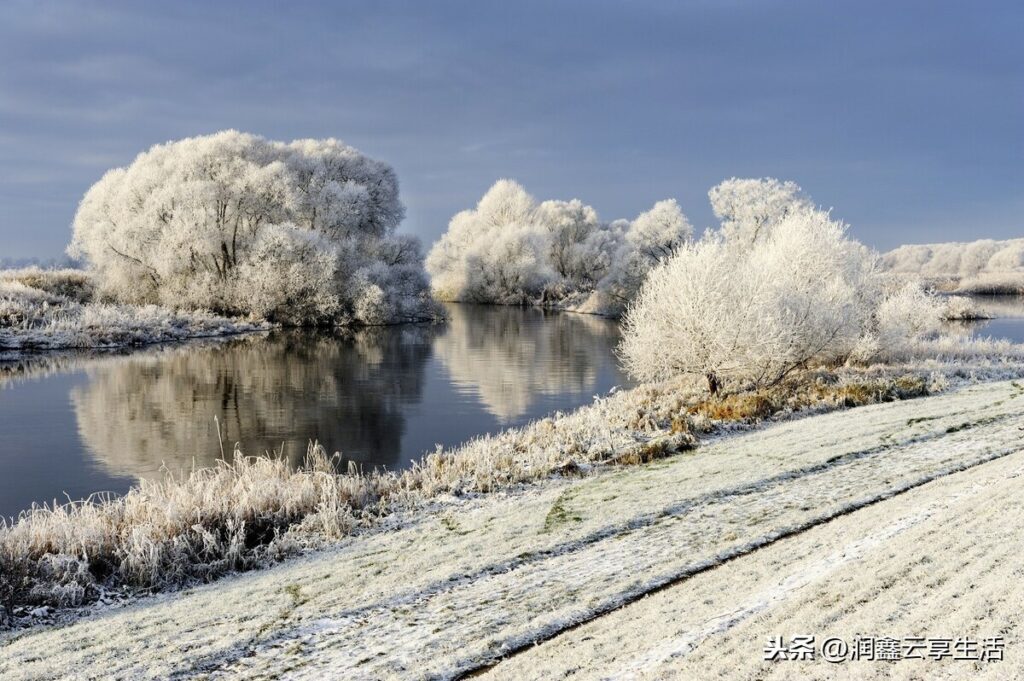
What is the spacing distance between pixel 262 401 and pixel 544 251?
6405 centimetres

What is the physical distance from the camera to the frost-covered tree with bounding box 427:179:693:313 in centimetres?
6656

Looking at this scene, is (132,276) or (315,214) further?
(315,214)

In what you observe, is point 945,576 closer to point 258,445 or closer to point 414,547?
point 414,547

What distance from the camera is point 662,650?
17.2 ft

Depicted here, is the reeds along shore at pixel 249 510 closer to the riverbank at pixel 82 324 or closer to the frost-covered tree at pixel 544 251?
the riverbank at pixel 82 324

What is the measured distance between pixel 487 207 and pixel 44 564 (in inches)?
3531

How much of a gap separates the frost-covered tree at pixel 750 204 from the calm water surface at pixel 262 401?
A: 60.9 ft

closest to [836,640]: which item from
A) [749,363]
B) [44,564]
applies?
[44,564]

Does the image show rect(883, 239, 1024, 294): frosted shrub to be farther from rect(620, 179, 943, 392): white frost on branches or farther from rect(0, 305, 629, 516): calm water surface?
rect(0, 305, 629, 516): calm water surface

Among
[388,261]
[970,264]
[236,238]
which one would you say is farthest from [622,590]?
[970,264]

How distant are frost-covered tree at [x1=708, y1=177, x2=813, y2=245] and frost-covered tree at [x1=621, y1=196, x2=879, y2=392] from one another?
1139 inches

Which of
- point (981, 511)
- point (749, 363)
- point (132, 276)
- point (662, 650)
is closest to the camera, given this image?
point (662, 650)

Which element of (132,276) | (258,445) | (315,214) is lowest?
(258,445)

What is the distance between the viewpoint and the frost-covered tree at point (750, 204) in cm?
5269
